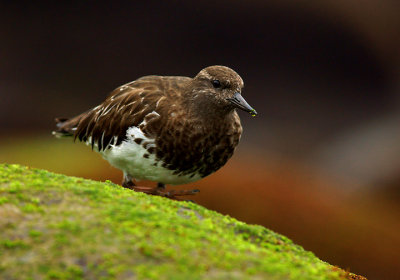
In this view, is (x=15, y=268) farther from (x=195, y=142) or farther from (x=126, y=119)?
(x=126, y=119)

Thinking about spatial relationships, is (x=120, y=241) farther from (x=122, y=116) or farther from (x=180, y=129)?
(x=122, y=116)

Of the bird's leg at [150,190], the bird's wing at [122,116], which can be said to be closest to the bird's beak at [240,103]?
the bird's wing at [122,116]

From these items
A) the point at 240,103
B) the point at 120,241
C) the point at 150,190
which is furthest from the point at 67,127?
the point at 120,241

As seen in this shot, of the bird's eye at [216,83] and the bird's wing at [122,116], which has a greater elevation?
the bird's eye at [216,83]

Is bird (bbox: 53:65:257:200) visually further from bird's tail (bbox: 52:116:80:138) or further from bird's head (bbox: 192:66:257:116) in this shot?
bird's tail (bbox: 52:116:80:138)

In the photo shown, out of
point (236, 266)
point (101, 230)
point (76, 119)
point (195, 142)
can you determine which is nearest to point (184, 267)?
point (236, 266)

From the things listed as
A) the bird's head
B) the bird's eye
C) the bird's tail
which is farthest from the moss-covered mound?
the bird's tail

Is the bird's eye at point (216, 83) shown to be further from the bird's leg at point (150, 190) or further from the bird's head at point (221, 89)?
the bird's leg at point (150, 190)

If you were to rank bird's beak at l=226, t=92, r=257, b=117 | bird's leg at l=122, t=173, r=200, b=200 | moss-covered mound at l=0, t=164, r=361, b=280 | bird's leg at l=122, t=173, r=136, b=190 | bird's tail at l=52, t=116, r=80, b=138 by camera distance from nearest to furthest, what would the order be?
moss-covered mound at l=0, t=164, r=361, b=280
bird's beak at l=226, t=92, r=257, b=117
bird's leg at l=122, t=173, r=200, b=200
bird's leg at l=122, t=173, r=136, b=190
bird's tail at l=52, t=116, r=80, b=138
